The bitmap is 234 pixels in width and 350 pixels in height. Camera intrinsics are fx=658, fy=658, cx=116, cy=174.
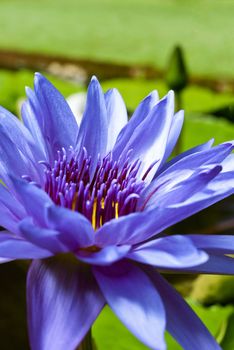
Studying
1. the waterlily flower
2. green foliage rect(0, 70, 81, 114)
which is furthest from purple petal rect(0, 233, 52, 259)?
green foliage rect(0, 70, 81, 114)

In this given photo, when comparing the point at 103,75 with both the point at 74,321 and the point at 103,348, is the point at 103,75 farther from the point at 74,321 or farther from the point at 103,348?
the point at 74,321

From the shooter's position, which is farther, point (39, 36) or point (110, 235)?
point (39, 36)

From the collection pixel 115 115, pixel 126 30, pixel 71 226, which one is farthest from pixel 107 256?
pixel 126 30

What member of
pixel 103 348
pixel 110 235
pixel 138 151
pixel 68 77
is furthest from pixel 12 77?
pixel 110 235

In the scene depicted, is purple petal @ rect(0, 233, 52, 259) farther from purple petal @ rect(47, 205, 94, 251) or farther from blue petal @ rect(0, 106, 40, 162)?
blue petal @ rect(0, 106, 40, 162)

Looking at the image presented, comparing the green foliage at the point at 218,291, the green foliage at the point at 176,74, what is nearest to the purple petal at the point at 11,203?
the green foliage at the point at 218,291

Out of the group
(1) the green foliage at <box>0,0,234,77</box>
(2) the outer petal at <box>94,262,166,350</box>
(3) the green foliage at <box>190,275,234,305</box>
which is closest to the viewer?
(2) the outer petal at <box>94,262,166,350</box>

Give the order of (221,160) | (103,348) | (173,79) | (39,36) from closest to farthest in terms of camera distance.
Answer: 1. (221,160)
2. (103,348)
3. (173,79)
4. (39,36)

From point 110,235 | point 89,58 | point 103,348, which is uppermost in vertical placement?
point 110,235
